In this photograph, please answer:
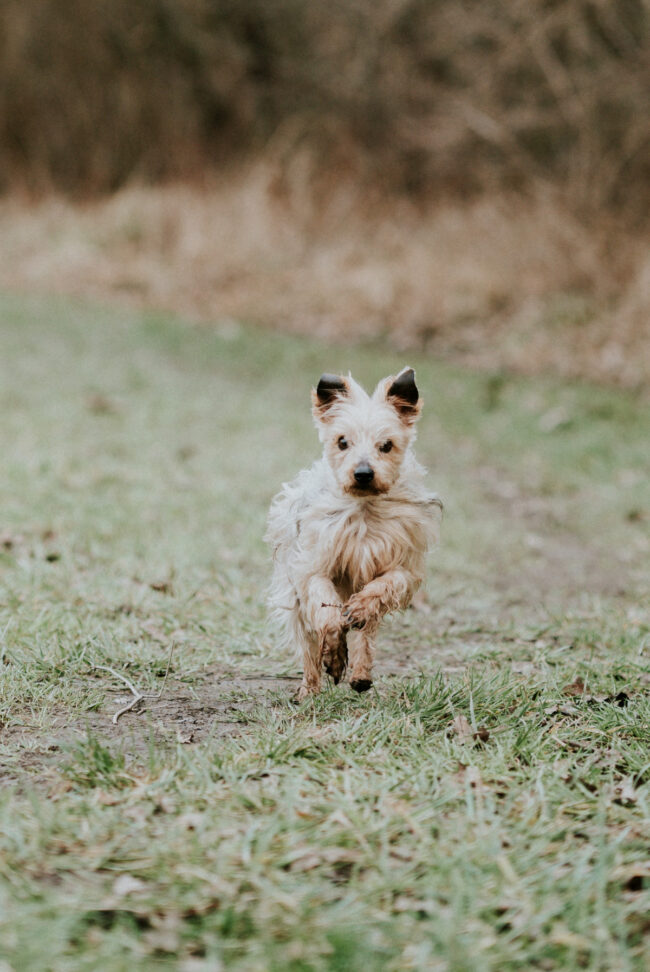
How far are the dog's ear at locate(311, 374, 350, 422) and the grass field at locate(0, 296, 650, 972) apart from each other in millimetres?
1074

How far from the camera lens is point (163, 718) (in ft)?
12.3

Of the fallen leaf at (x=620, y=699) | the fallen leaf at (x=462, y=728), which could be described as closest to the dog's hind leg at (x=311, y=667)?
the fallen leaf at (x=462, y=728)

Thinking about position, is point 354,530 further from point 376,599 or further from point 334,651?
point 334,651

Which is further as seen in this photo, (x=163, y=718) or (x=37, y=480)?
(x=37, y=480)

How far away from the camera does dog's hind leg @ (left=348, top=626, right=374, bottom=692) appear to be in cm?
366

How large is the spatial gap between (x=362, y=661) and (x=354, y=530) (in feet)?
1.58

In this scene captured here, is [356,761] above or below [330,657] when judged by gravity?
below

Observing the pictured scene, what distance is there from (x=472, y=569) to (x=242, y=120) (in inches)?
690

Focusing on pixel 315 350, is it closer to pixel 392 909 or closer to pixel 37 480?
pixel 37 480

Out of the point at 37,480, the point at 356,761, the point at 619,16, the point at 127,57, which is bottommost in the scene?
the point at 356,761

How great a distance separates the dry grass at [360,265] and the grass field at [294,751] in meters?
5.96

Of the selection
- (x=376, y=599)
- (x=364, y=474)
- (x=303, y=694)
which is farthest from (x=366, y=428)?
(x=303, y=694)

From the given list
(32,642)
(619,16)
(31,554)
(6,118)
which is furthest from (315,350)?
(6,118)

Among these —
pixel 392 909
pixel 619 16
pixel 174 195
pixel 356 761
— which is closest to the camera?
pixel 392 909
